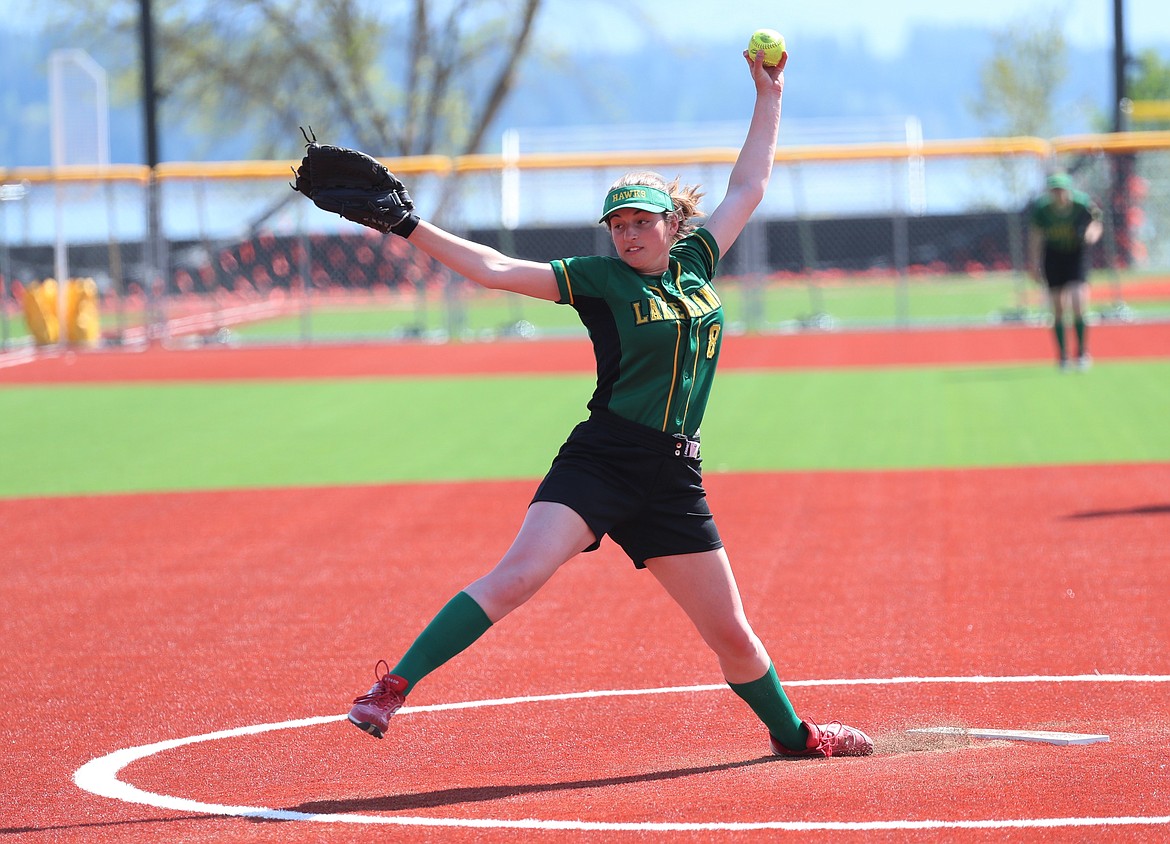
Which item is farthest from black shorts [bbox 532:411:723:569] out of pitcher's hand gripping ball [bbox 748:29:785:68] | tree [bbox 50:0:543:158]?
tree [bbox 50:0:543:158]

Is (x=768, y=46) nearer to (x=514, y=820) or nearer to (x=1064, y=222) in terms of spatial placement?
(x=514, y=820)

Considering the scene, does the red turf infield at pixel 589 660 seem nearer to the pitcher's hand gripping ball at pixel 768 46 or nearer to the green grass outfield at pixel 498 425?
the green grass outfield at pixel 498 425

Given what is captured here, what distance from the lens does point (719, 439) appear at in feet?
48.2

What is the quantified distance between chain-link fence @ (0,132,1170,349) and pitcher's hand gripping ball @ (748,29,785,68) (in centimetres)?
1875

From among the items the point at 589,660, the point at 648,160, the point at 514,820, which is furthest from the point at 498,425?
the point at 514,820

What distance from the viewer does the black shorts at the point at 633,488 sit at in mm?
5238

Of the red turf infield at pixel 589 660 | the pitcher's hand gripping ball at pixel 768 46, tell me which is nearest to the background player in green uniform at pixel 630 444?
the red turf infield at pixel 589 660

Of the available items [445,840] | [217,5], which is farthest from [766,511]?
[217,5]

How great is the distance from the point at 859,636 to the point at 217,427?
10.2 metres

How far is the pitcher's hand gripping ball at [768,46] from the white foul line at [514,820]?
8.47 feet

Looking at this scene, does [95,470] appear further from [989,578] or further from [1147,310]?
[1147,310]

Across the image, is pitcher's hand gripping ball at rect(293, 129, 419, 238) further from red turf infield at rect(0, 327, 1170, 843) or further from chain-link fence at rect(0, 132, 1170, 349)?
chain-link fence at rect(0, 132, 1170, 349)

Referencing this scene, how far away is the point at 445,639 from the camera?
516 centimetres

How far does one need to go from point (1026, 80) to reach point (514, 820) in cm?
4731
